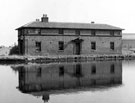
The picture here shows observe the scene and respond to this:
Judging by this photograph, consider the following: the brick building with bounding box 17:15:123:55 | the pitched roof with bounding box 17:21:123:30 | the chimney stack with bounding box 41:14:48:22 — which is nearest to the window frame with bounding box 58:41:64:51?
the brick building with bounding box 17:15:123:55

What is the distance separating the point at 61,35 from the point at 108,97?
123 ft

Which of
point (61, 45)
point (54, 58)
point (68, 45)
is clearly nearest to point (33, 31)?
point (61, 45)

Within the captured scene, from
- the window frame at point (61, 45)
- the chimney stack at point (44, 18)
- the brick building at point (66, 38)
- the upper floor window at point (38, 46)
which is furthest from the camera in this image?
the chimney stack at point (44, 18)

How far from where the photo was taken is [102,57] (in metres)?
52.8

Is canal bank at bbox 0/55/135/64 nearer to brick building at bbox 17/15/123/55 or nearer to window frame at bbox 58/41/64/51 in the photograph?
brick building at bbox 17/15/123/55

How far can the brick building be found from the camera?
164 feet

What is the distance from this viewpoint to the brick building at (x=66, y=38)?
4991 cm

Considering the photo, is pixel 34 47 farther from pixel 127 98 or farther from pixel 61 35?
pixel 127 98

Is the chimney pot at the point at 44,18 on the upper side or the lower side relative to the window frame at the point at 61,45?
upper

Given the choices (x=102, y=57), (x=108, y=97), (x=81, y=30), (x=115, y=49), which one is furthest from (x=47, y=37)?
(x=108, y=97)

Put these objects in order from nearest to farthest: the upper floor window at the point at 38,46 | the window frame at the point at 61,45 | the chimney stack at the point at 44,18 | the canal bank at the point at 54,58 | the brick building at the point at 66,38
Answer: the canal bank at the point at 54,58
the brick building at the point at 66,38
the upper floor window at the point at 38,46
the window frame at the point at 61,45
the chimney stack at the point at 44,18

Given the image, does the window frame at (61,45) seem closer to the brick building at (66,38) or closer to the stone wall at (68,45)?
the brick building at (66,38)

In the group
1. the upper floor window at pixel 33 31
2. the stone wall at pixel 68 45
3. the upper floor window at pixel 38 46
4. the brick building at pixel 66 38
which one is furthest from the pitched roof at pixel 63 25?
the upper floor window at pixel 38 46

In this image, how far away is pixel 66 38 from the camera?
5256 cm
